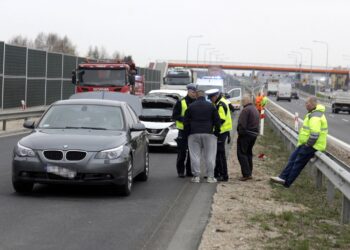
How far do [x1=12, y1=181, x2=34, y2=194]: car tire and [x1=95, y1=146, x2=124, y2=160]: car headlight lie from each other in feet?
3.69

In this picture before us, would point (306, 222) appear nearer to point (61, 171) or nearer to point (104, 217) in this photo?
point (104, 217)

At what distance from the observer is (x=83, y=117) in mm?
11242

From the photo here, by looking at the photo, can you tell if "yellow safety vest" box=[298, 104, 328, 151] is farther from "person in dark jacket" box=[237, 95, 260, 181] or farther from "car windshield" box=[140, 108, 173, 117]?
"car windshield" box=[140, 108, 173, 117]

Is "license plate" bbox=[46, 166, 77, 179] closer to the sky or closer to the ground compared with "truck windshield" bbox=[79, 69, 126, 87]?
closer to the ground

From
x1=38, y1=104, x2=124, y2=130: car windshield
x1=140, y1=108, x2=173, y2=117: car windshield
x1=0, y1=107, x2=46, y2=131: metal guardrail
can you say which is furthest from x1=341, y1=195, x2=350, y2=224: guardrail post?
x1=0, y1=107, x2=46, y2=131: metal guardrail

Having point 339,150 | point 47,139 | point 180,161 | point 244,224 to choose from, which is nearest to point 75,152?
point 47,139

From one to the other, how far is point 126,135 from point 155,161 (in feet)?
18.9

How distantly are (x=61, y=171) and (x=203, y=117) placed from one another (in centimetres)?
358

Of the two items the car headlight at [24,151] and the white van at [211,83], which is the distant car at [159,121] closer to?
the car headlight at [24,151]

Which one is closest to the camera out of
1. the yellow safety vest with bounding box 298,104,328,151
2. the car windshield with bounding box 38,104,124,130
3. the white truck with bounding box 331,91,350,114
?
the car windshield with bounding box 38,104,124,130

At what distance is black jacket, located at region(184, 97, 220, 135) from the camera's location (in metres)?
12.7

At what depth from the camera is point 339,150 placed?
2172cm

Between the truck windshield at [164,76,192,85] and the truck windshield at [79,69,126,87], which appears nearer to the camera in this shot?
the truck windshield at [79,69,126,87]

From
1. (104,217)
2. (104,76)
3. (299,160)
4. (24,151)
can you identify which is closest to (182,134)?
(299,160)
